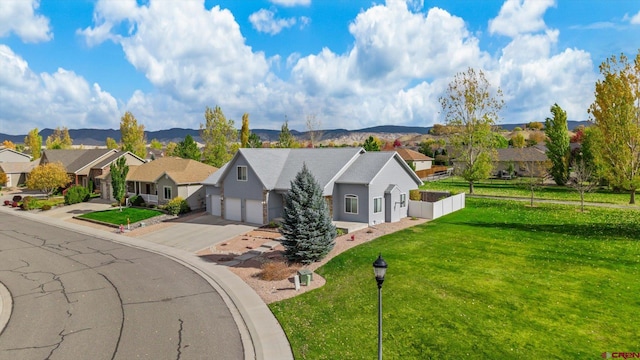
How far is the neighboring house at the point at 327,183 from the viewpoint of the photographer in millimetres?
31125

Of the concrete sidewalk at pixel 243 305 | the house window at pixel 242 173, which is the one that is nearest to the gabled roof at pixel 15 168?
the concrete sidewalk at pixel 243 305

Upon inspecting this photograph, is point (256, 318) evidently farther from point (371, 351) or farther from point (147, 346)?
point (371, 351)

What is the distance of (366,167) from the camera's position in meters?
32.4

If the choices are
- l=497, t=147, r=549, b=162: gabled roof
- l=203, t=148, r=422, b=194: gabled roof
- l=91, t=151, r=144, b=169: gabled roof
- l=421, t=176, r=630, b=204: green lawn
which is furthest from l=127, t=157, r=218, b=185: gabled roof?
l=497, t=147, r=549, b=162: gabled roof

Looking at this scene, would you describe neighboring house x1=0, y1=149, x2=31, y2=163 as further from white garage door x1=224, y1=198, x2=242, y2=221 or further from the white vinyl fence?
the white vinyl fence

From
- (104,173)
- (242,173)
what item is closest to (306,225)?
(242,173)

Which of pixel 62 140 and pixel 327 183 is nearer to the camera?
pixel 327 183

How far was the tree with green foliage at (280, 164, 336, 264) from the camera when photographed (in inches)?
875

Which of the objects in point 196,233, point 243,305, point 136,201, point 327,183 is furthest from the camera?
point 136,201

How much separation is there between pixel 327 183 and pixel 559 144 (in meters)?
45.9

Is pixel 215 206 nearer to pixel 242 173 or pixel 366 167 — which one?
pixel 242 173

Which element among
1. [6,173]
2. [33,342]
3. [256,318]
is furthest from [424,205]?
[6,173]

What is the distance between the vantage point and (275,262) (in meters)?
22.5

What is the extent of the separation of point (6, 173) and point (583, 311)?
88418 millimetres
